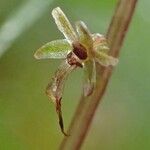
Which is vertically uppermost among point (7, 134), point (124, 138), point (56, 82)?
point (56, 82)

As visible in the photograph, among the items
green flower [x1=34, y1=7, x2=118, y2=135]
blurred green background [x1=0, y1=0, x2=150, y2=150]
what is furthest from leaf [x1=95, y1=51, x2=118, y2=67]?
blurred green background [x1=0, y1=0, x2=150, y2=150]

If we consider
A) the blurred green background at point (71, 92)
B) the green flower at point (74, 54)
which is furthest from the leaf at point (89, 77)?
the blurred green background at point (71, 92)

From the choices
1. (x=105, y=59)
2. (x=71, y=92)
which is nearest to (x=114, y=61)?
(x=105, y=59)

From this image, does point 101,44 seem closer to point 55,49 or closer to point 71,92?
point 55,49

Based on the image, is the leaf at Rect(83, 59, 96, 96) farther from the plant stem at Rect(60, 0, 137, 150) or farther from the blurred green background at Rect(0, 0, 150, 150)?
the blurred green background at Rect(0, 0, 150, 150)

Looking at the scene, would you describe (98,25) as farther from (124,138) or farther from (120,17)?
(120,17)

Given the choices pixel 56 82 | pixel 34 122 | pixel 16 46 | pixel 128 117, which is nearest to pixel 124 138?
pixel 128 117
